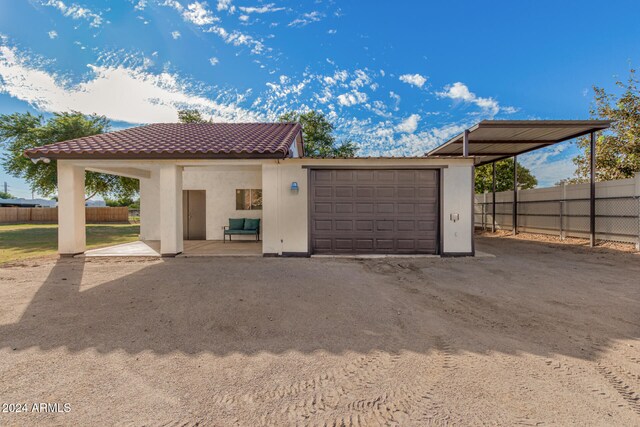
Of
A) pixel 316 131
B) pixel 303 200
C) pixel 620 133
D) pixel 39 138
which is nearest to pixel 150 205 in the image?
pixel 303 200

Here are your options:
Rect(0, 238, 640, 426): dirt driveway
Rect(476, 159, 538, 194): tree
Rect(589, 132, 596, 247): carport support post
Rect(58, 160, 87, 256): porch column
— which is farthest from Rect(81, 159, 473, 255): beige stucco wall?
Rect(476, 159, 538, 194): tree

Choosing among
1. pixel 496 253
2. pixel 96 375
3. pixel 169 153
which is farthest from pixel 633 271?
pixel 169 153

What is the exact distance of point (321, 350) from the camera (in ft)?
9.70

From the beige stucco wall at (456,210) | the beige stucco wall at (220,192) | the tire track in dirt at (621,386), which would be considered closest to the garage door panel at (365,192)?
the beige stucco wall at (456,210)

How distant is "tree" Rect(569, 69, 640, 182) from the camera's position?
1298cm

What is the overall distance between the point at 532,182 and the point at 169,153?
3224 centimetres

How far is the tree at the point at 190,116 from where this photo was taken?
2245cm

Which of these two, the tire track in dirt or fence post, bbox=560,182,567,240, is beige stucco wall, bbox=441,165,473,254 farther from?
fence post, bbox=560,182,567,240

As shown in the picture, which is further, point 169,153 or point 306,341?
point 169,153

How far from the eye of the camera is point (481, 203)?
17.5 metres

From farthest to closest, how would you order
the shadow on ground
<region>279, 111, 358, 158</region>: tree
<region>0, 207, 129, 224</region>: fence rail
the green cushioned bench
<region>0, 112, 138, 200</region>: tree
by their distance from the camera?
<region>0, 207, 129, 224</region>: fence rail → <region>279, 111, 358, 158</region>: tree → <region>0, 112, 138, 200</region>: tree → the green cushioned bench → the shadow on ground

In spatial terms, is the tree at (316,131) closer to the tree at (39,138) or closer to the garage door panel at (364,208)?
the tree at (39,138)

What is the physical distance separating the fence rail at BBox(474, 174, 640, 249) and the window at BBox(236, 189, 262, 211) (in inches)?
496

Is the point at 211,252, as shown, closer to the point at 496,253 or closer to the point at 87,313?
the point at 87,313
